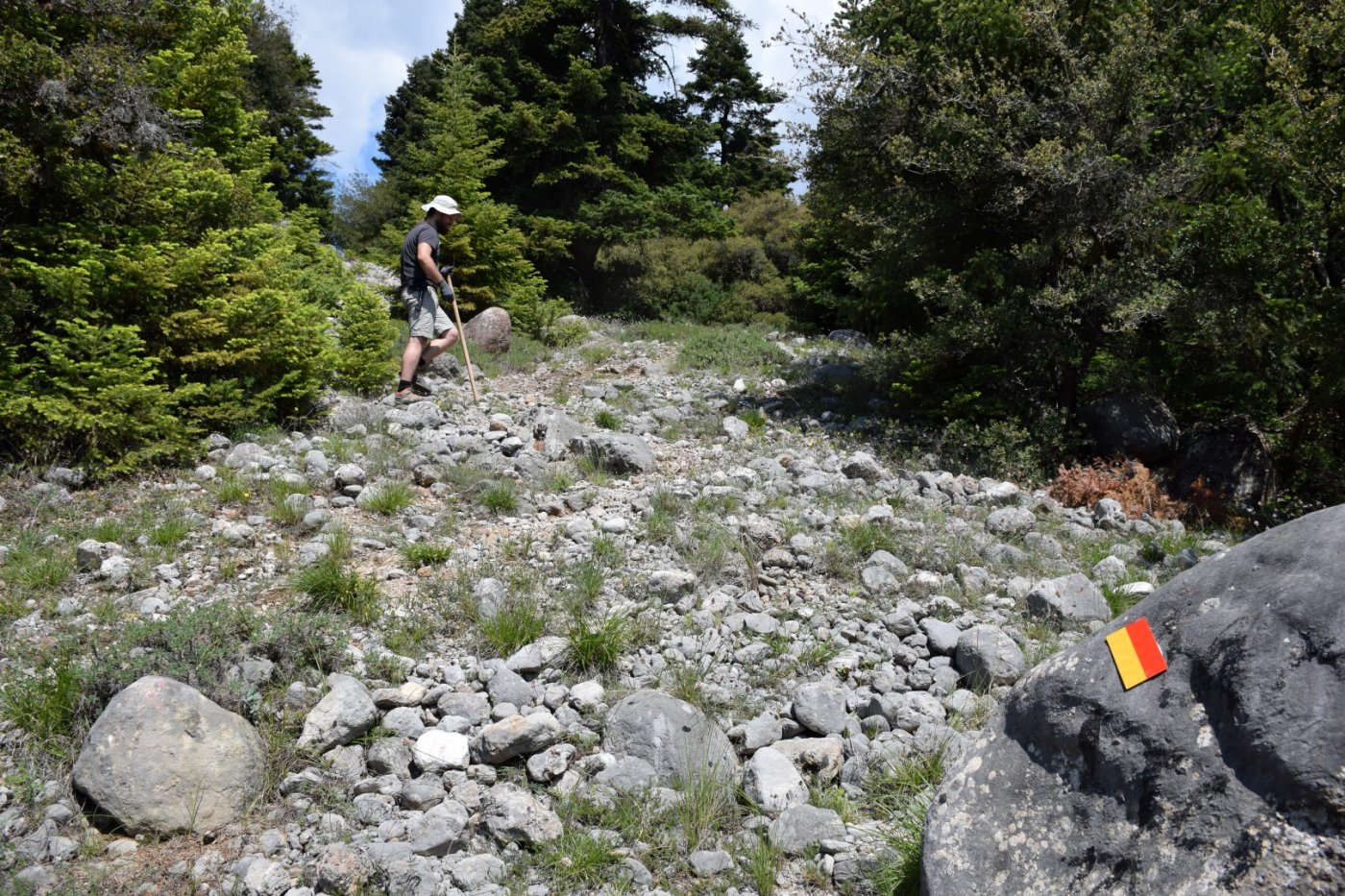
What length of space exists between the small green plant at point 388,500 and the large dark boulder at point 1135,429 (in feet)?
24.5

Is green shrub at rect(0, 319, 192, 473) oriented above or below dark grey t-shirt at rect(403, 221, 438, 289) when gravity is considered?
below

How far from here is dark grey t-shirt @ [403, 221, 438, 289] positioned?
389 inches

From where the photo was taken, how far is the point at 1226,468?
8773 mm

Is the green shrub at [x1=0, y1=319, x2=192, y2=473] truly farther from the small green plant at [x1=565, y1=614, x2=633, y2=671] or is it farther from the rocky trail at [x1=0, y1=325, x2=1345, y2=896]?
the small green plant at [x1=565, y1=614, x2=633, y2=671]

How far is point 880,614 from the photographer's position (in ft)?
17.7

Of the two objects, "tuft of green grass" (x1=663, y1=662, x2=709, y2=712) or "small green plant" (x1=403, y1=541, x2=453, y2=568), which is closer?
"tuft of green grass" (x1=663, y1=662, x2=709, y2=712)

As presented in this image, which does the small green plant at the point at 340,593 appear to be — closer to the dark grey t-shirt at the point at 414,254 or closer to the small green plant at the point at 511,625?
the small green plant at the point at 511,625

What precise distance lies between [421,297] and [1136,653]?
29.3ft

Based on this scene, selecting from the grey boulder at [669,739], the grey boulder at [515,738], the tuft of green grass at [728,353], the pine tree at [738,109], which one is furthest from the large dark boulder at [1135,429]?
the pine tree at [738,109]

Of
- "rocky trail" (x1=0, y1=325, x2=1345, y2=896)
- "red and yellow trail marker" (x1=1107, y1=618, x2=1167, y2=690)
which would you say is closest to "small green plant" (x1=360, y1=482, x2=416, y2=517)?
"rocky trail" (x1=0, y1=325, x2=1345, y2=896)

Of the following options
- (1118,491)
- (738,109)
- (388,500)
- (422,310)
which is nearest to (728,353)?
(422,310)

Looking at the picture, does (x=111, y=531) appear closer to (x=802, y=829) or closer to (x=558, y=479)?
(x=558, y=479)

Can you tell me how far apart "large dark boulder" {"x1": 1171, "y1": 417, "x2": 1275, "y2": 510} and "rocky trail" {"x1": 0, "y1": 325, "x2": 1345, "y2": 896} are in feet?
4.72

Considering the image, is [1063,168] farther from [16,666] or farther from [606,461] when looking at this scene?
[16,666]
